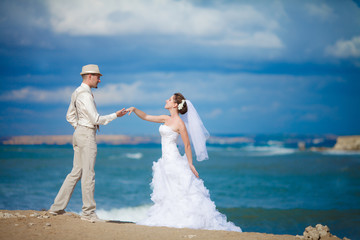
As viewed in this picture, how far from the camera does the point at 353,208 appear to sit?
44.7ft

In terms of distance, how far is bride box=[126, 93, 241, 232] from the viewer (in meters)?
6.07

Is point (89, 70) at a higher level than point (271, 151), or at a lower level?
lower

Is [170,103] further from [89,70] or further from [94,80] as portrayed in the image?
[89,70]

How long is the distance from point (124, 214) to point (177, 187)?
6461mm

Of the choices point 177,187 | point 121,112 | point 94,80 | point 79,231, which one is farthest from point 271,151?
point 79,231

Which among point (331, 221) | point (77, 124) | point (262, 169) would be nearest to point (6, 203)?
point (77, 124)

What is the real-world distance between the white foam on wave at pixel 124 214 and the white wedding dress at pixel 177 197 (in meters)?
5.56

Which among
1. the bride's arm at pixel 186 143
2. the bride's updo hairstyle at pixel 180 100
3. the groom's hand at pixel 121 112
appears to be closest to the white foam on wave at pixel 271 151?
the bride's updo hairstyle at pixel 180 100

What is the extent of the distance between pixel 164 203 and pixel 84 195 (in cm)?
126

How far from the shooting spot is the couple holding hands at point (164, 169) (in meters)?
5.90

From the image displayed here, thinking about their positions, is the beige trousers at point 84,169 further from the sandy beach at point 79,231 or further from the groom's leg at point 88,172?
the sandy beach at point 79,231

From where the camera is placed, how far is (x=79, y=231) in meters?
5.25

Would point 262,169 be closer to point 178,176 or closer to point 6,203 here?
point 6,203

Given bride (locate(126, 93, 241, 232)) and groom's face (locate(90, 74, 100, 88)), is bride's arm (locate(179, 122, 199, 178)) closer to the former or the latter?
bride (locate(126, 93, 241, 232))
